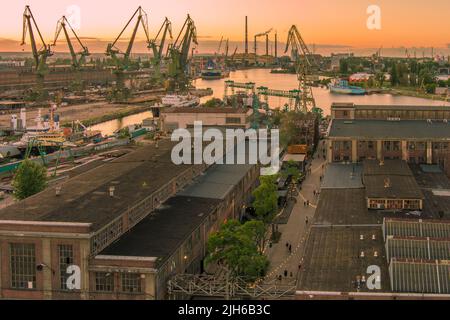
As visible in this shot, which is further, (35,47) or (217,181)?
(35,47)

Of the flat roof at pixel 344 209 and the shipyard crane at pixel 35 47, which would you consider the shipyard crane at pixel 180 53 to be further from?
the flat roof at pixel 344 209

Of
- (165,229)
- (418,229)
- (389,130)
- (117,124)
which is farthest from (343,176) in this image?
(117,124)

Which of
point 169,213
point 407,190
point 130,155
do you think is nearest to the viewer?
point 169,213

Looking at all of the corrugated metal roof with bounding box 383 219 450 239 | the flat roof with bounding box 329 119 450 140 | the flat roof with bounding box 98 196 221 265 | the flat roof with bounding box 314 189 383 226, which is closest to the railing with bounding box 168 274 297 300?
the flat roof with bounding box 98 196 221 265

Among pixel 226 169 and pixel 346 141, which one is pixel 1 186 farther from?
→ pixel 346 141

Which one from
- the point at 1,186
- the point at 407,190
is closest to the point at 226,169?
the point at 407,190

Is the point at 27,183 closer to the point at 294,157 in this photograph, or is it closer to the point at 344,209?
the point at 344,209

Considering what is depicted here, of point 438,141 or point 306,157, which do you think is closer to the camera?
point 438,141
